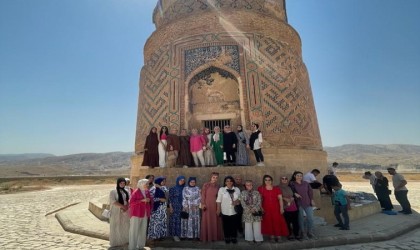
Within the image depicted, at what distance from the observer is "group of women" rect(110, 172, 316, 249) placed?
408 cm

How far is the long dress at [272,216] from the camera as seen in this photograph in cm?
414

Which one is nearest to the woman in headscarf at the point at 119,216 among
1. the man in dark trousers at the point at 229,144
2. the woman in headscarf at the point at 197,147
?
the woman in headscarf at the point at 197,147

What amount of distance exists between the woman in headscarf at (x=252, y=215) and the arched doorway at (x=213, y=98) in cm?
457

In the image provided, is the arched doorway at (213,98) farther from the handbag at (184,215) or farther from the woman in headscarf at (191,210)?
the handbag at (184,215)

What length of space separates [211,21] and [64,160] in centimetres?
8902

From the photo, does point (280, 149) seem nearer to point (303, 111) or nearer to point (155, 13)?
point (303, 111)

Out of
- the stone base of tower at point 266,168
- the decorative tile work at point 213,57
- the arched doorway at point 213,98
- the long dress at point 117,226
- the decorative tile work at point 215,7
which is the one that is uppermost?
the decorative tile work at point 215,7

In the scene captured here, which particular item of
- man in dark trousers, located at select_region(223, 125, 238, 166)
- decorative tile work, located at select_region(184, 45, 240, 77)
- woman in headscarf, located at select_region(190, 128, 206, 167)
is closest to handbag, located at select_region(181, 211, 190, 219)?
woman in headscarf, located at select_region(190, 128, 206, 167)

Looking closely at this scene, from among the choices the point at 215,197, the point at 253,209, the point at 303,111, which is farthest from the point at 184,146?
the point at 303,111

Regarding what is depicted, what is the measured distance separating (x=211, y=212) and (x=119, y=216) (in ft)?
5.08

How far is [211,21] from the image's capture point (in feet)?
29.3

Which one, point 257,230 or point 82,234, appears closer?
point 257,230

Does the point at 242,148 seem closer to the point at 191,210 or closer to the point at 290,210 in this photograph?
the point at 290,210

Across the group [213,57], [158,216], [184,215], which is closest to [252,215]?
[184,215]
